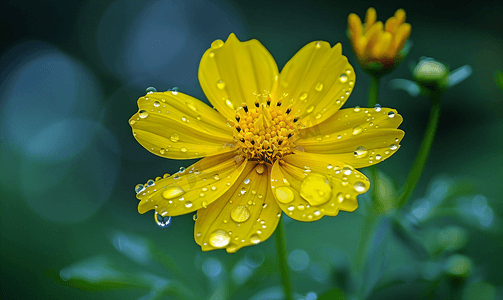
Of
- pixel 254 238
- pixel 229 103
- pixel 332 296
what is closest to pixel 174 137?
pixel 229 103

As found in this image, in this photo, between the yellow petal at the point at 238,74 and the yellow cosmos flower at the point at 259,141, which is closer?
the yellow cosmos flower at the point at 259,141

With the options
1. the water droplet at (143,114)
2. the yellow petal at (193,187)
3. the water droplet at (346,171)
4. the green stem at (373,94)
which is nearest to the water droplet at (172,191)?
the yellow petal at (193,187)

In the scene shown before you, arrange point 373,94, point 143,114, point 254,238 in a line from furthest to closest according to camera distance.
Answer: point 373,94, point 143,114, point 254,238

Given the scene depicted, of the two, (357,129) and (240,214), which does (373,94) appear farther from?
(240,214)

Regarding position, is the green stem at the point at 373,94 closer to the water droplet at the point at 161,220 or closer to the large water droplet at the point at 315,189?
the large water droplet at the point at 315,189

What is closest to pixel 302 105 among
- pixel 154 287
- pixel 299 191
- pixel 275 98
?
pixel 275 98

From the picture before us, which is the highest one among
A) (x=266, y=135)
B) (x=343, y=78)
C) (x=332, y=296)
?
(x=343, y=78)
